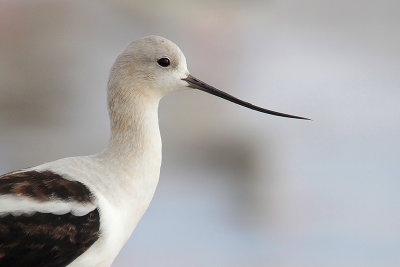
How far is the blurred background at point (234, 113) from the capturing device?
4250mm

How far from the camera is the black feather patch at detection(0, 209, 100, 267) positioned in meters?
1.82

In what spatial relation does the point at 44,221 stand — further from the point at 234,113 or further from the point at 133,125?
the point at 234,113

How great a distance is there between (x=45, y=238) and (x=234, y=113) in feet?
15.0

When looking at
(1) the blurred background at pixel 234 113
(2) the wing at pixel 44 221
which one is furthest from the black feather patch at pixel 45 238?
(1) the blurred background at pixel 234 113

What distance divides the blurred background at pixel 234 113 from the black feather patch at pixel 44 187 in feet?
6.34

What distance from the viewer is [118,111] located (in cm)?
Result: 214

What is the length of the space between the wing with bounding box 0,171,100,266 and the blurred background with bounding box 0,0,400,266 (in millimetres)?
1955

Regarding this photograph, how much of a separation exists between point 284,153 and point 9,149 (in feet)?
6.45

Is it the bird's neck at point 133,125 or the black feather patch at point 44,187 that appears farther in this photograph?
the bird's neck at point 133,125

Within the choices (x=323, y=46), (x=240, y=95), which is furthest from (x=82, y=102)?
(x=323, y=46)

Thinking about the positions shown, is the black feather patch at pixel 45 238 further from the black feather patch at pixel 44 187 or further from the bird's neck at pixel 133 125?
the bird's neck at pixel 133 125

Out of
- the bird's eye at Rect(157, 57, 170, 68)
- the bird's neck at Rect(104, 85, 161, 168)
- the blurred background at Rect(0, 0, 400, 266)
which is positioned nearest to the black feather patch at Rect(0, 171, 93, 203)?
the bird's neck at Rect(104, 85, 161, 168)

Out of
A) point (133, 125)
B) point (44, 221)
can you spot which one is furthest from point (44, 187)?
point (133, 125)

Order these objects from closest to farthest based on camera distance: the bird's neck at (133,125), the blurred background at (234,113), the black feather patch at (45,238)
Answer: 1. the black feather patch at (45,238)
2. the bird's neck at (133,125)
3. the blurred background at (234,113)
